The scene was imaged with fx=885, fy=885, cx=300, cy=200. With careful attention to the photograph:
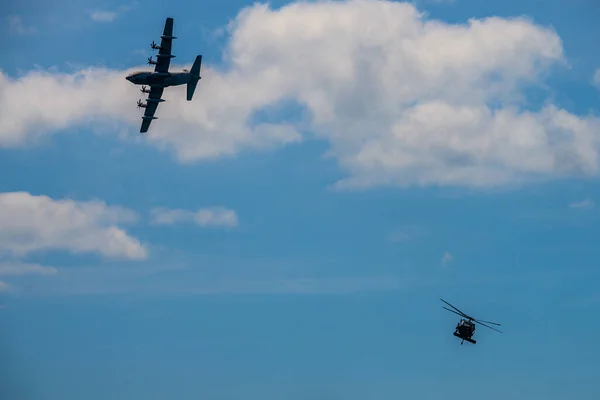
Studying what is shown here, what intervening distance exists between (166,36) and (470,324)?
302 ft

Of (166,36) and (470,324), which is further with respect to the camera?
(166,36)

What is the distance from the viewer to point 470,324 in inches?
6737

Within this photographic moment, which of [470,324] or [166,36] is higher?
[166,36]

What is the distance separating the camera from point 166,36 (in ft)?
653
